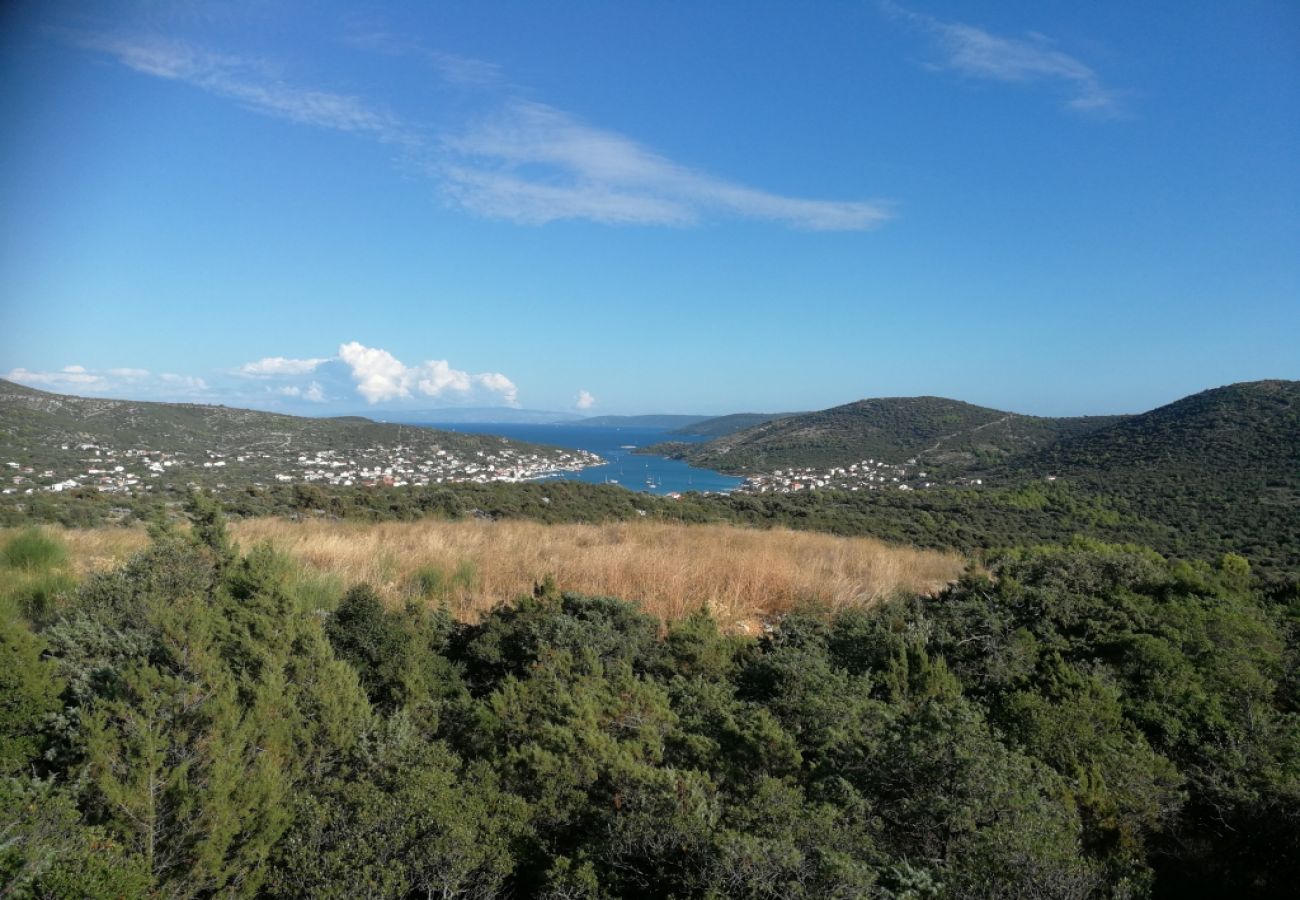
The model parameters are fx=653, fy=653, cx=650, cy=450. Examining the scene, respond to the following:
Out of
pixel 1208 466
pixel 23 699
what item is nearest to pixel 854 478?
pixel 1208 466

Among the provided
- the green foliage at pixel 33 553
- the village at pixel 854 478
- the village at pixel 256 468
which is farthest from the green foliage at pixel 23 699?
the village at pixel 854 478

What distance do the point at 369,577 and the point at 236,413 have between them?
44423 mm

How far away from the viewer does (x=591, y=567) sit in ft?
24.7

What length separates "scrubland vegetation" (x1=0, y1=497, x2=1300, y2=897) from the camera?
2627 millimetres

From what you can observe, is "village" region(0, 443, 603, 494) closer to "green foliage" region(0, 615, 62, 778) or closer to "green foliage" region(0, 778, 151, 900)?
"green foliage" region(0, 615, 62, 778)

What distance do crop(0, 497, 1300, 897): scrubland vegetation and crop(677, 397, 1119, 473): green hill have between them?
153 ft

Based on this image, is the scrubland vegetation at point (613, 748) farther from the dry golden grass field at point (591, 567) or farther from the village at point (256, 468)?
the village at point (256, 468)

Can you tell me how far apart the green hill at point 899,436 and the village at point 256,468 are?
25503mm

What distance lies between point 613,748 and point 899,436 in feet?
210

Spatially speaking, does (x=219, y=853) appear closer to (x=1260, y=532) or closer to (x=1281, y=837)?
(x=1281, y=837)

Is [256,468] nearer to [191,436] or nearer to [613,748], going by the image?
[191,436]

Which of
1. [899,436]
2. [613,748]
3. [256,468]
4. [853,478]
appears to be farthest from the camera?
[899,436]

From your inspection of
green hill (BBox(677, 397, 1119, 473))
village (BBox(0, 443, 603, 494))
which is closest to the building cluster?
green hill (BBox(677, 397, 1119, 473))

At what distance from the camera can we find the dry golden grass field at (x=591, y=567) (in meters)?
6.85
